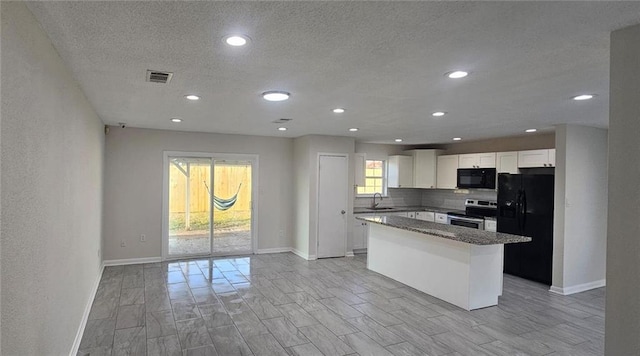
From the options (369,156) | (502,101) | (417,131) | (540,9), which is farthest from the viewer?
(369,156)

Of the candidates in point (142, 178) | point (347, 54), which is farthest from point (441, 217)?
point (347, 54)

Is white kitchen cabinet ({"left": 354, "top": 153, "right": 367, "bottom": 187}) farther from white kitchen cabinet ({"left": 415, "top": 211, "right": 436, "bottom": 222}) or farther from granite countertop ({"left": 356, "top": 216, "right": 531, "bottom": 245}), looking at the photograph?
granite countertop ({"left": 356, "top": 216, "right": 531, "bottom": 245})

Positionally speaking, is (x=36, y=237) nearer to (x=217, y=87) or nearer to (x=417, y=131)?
(x=217, y=87)

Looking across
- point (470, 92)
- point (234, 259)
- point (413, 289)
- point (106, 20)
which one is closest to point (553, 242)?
point (413, 289)

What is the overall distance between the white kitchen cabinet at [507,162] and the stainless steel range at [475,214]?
2.09 ft

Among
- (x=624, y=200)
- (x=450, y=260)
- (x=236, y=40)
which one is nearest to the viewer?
(x=624, y=200)

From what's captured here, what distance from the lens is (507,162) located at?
639 cm

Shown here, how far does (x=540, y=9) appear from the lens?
1.65 m

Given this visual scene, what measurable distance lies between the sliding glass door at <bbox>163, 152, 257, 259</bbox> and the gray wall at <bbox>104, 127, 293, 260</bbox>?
0.51 feet

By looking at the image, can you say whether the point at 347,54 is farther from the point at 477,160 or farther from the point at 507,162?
the point at 477,160

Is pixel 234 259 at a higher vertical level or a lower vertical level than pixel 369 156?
lower

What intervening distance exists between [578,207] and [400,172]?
12.6 feet

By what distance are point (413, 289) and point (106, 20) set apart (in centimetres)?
463

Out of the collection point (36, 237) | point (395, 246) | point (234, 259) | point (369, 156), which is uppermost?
point (369, 156)
